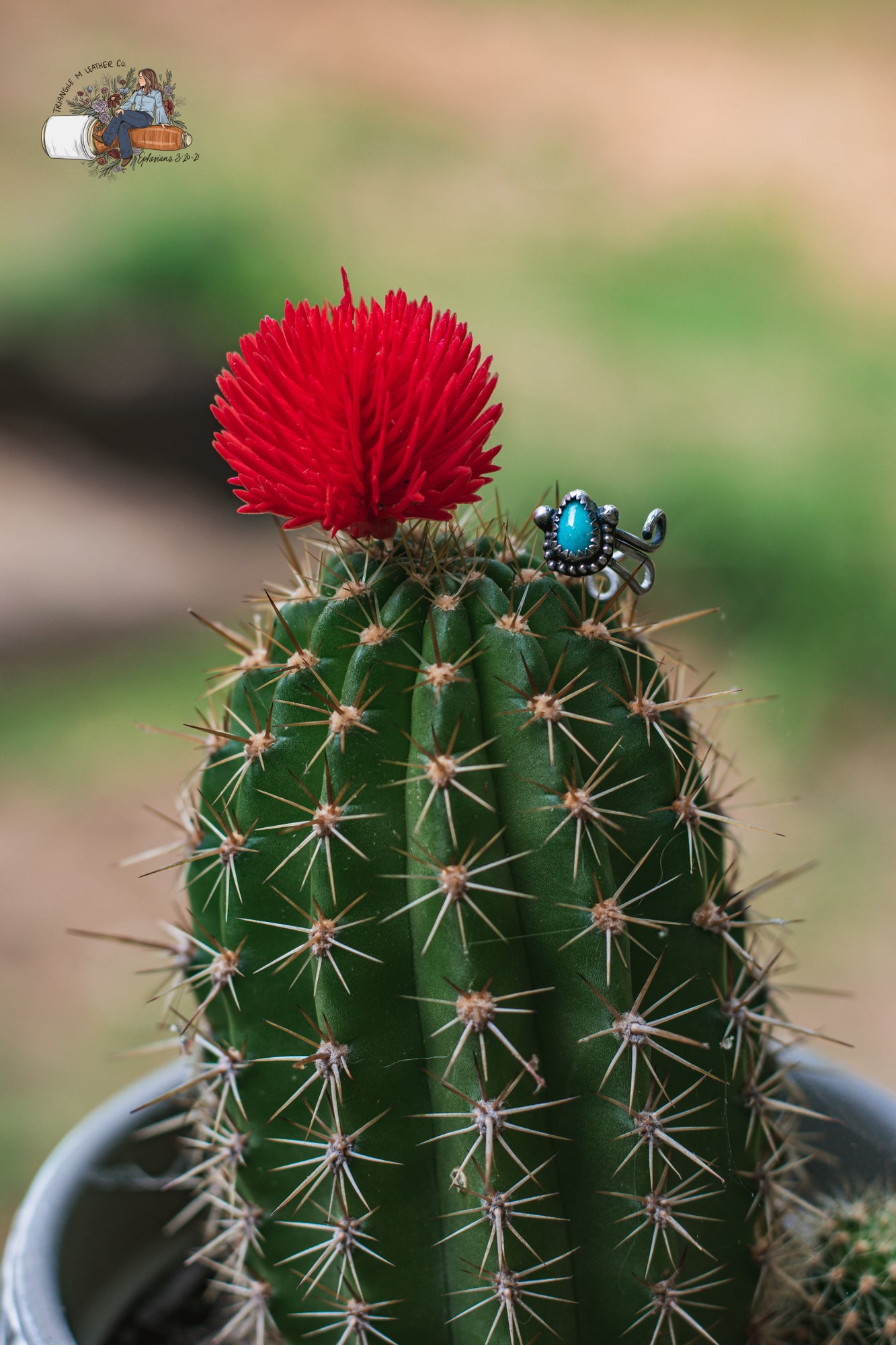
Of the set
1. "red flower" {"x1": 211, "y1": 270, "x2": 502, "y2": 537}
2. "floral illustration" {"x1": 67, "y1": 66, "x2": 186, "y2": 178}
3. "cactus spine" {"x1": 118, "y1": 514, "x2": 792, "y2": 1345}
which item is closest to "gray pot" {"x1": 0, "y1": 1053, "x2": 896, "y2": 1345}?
"cactus spine" {"x1": 118, "y1": 514, "x2": 792, "y2": 1345}

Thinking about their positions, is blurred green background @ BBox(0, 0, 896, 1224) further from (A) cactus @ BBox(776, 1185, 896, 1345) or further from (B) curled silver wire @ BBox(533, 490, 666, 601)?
(B) curled silver wire @ BBox(533, 490, 666, 601)

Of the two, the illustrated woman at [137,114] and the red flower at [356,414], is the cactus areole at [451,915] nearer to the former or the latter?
the red flower at [356,414]

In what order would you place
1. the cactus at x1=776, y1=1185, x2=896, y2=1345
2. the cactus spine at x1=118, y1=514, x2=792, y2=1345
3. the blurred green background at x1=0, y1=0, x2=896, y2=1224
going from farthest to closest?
the blurred green background at x1=0, y1=0, x2=896, y2=1224 < the cactus at x1=776, y1=1185, x2=896, y2=1345 < the cactus spine at x1=118, y1=514, x2=792, y2=1345

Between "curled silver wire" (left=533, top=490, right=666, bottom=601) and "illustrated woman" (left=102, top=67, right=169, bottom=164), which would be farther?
"illustrated woman" (left=102, top=67, right=169, bottom=164)

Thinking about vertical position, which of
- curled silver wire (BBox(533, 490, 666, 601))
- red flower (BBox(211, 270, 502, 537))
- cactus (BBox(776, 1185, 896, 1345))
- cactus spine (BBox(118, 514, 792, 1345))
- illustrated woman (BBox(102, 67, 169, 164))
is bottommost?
cactus (BBox(776, 1185, 896, 1345))

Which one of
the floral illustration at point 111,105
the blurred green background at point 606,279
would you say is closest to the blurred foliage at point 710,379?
the blurred green background at point 606,279

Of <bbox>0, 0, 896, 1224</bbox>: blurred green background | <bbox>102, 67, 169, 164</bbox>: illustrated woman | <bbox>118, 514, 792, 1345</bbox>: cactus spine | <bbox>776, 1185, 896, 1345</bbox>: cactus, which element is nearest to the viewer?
<bbox>118, 514, 792, 1345</bbox>: cactus spine
